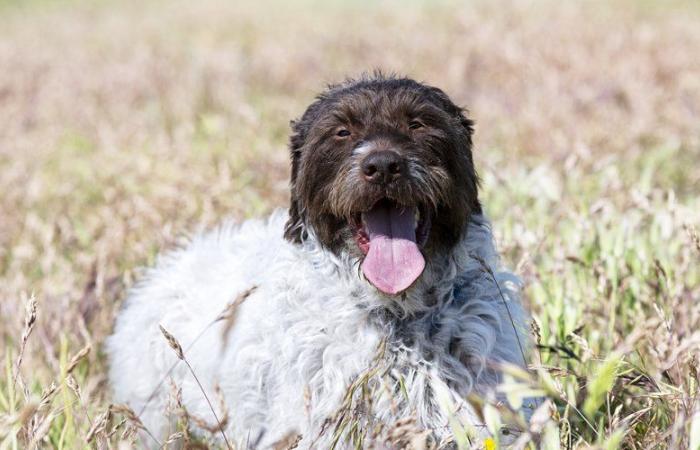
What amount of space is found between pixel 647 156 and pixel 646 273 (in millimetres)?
3718

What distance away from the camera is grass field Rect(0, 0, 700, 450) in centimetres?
358

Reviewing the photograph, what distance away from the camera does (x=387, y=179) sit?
11.4 feet

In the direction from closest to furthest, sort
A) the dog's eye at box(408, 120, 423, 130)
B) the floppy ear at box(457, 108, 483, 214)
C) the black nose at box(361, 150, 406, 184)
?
the black nose at box(361, 150, 406, 184) → the dog's eye at box(408, 120, 423, 130) → the floppy ear at box(457, 108, 483, 214)

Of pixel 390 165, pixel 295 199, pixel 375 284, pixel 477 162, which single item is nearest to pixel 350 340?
pixel 375 284

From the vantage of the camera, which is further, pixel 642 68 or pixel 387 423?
pixel 642 68

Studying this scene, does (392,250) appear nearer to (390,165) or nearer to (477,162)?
(390,165)

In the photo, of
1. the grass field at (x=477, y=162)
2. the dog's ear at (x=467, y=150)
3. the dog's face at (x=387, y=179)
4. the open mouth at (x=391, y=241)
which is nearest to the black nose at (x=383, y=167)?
the dog's face at (x=387, y=179)

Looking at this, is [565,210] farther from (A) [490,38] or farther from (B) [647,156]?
(A) [490,38]

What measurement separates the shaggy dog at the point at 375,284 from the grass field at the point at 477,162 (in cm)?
35

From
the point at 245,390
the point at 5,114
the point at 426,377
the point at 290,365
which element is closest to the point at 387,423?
the point at 426,377

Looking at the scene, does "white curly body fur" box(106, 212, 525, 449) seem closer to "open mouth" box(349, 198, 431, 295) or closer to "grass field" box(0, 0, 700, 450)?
"open mouth" box(349, 198, 431, 295)

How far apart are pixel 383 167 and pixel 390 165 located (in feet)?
0.09

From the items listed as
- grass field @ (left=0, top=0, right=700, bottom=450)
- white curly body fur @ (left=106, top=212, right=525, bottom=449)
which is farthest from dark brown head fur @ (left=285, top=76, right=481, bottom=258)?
grass field @ (left=0, top=0, right=700, bottom=450)

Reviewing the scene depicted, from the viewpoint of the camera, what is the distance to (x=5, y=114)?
38.2 feet
